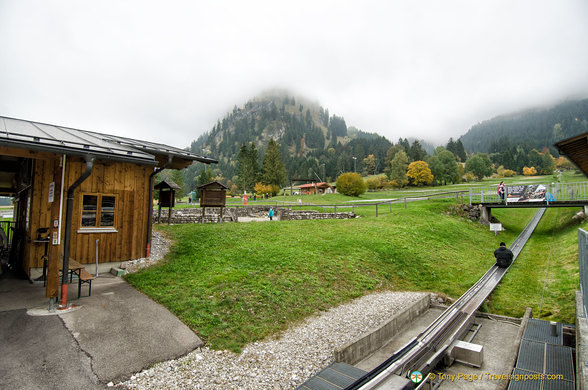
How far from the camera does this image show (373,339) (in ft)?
23.1

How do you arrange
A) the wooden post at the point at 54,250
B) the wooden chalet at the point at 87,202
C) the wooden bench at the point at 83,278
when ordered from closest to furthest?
A: 1. the wooden post at the point at 54,250
2. the wooden chalet at the point at 87,202
3. the wooden bench at the point at 83,278

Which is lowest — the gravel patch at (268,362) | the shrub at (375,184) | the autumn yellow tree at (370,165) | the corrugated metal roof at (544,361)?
the corrugated metal roof at (544,361)

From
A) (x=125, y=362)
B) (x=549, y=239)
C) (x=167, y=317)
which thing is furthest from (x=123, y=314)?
(x=549, y=239)

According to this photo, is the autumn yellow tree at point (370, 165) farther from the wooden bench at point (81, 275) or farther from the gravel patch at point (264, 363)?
the wooden bench at point (81, 275)

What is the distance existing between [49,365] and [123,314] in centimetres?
198

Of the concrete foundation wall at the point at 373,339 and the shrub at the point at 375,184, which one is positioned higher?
the shrub at the point at 375,184

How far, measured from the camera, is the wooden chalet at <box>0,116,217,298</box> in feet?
23.4

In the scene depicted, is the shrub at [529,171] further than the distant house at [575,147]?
Yes

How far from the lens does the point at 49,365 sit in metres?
4.90

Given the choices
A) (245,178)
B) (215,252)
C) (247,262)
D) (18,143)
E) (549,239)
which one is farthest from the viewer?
(245,178)

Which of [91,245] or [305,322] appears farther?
[91,245]

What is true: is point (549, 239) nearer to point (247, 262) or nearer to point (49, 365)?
point (247, 262)

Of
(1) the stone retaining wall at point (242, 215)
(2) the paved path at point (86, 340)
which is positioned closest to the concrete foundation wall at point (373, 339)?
(2) the paved path at point (86, 340)

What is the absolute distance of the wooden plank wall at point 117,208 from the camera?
30.4ft
